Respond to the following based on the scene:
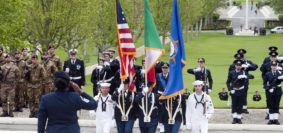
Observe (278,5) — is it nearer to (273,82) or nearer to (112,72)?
(273,82)

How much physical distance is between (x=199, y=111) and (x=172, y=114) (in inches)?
24.6

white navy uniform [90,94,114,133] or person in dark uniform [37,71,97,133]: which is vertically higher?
person in dark uniform [37,71,97,133]

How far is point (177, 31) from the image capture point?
17.1m

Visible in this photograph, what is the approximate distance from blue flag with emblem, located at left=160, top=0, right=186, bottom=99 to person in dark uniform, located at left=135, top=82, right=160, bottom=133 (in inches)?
11.7

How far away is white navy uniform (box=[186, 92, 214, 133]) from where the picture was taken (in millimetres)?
16609

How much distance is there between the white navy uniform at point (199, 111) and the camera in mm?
16609

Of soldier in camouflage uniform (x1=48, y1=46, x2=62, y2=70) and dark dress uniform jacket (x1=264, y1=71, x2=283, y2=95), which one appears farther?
soldier in camouflage uniform (x1=48, y1=46, x2=62, y2=70)

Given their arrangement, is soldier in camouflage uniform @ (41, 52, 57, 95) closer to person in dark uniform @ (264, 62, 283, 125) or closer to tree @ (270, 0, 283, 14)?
person in dark uniform @ (264, 62, 283, 125)

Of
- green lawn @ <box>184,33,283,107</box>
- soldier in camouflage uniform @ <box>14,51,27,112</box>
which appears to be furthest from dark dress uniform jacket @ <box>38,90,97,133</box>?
green lawn @ <box>184,33,283,107</box>

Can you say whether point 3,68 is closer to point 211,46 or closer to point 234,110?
point 234,110

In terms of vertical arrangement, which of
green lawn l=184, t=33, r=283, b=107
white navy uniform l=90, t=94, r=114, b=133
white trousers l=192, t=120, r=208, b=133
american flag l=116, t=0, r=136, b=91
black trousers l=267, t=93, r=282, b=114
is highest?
american flag l=116, t=0, r=136, b=91

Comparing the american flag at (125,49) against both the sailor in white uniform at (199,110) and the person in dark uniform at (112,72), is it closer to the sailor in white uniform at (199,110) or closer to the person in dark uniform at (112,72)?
the sailor in white uniform at (199,110)

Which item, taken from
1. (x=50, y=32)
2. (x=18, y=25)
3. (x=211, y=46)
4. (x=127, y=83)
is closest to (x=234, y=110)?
(x=127, y=83)

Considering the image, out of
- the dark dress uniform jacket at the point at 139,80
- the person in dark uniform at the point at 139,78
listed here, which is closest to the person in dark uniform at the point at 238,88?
the person in dark uniform at the point at 139,78
